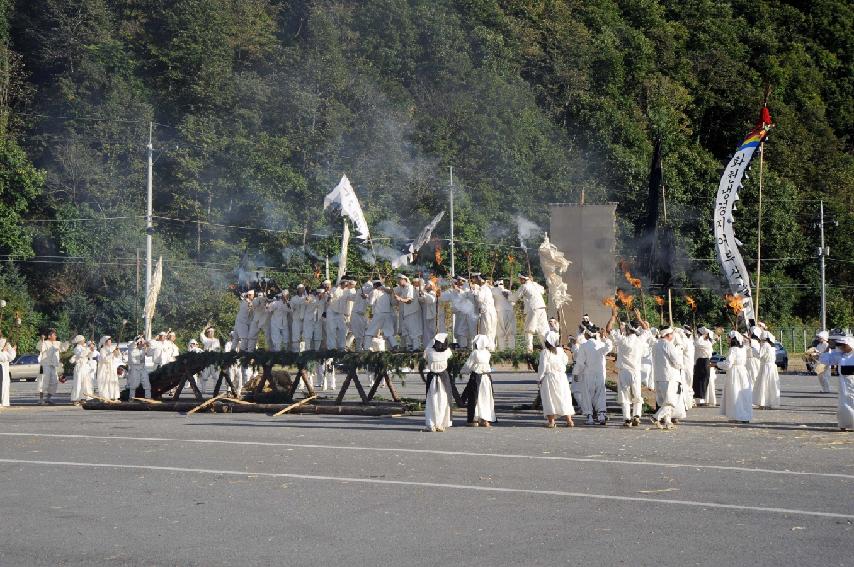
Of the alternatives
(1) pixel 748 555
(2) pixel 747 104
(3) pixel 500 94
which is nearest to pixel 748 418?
(1) pixel 748 555

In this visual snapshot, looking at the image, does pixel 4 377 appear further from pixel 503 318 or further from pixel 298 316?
pixel 503 318

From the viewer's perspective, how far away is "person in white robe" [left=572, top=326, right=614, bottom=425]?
2273 cm

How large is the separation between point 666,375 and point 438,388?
163 inches

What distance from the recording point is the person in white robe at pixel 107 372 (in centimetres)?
3131

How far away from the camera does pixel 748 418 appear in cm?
2316

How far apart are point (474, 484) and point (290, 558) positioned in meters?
4.49

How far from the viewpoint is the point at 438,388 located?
21.9 meters

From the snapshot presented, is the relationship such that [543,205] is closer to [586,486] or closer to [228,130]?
[228,130]

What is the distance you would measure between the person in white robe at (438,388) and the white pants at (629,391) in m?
3.24

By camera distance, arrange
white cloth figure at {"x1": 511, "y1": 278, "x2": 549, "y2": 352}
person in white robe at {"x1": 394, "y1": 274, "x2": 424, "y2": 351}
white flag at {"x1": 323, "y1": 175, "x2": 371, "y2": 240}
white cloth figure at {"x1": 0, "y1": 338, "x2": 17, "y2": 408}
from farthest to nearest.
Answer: white flag at {"x1": 323, "y1": 175, "x2": 371, "y2": 240}, white cloth figure at {"x1": 0, "y1": 338, "x2": 17, "y2": 408}, person in white robe at {"x1": 394, "y1": 274, "x2": 424, "y2": 351}, white cloth figure at {"x1": 511, "y1": 278, "x2": 549, "y2": 352}

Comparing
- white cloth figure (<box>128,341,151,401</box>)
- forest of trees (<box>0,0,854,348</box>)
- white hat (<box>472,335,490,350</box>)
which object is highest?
forest of trees (<box>0,0,854,348</box>)

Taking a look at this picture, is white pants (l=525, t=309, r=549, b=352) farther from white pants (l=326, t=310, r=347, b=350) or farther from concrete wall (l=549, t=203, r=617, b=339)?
white pants (l=326, t=310, r=347, b=350)

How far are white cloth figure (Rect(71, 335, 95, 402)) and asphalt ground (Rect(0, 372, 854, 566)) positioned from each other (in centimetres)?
788

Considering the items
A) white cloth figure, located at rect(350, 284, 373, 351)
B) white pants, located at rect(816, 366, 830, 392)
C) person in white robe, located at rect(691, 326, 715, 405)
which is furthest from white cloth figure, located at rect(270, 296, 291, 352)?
white pants, located at rect(816, 366, 830, 392)
